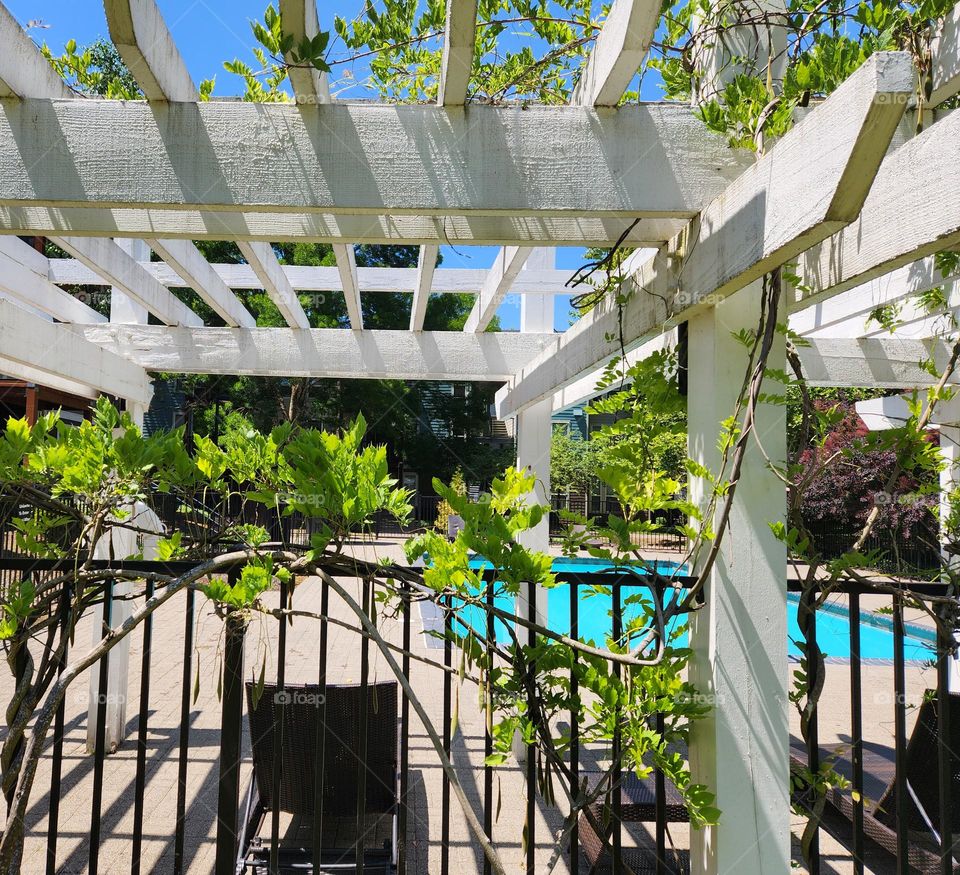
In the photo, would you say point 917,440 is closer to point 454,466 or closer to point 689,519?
point 689,519

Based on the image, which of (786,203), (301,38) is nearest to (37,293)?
(301,38)

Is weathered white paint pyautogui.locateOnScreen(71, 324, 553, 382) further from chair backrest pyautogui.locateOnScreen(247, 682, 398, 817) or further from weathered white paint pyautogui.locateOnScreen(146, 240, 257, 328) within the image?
chair backrest pyautogui.locateOnScreen(247, 682, 398, 817)

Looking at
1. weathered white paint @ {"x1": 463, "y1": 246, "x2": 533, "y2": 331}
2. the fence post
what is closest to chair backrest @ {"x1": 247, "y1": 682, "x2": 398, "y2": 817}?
the fence post

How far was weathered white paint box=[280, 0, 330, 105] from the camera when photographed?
1.43 meters

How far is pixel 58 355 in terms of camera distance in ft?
11.6

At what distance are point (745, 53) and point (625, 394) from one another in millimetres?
964

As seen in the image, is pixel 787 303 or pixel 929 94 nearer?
pixel 929 94

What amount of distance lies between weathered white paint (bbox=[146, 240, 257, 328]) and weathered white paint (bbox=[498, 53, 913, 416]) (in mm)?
2216

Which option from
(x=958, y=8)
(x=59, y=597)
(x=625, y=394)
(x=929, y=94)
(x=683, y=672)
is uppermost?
(x=958, y=8)

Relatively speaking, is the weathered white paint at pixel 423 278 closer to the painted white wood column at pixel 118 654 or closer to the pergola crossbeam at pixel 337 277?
the pergola crossbeam at pixel 337 277

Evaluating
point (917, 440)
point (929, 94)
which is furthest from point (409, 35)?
point (917, 440)

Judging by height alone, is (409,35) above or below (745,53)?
above

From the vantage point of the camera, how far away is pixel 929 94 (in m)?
1.65

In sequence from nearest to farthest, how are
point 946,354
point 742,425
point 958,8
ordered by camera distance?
point 958,8 < point 742,425 < point 946,354
